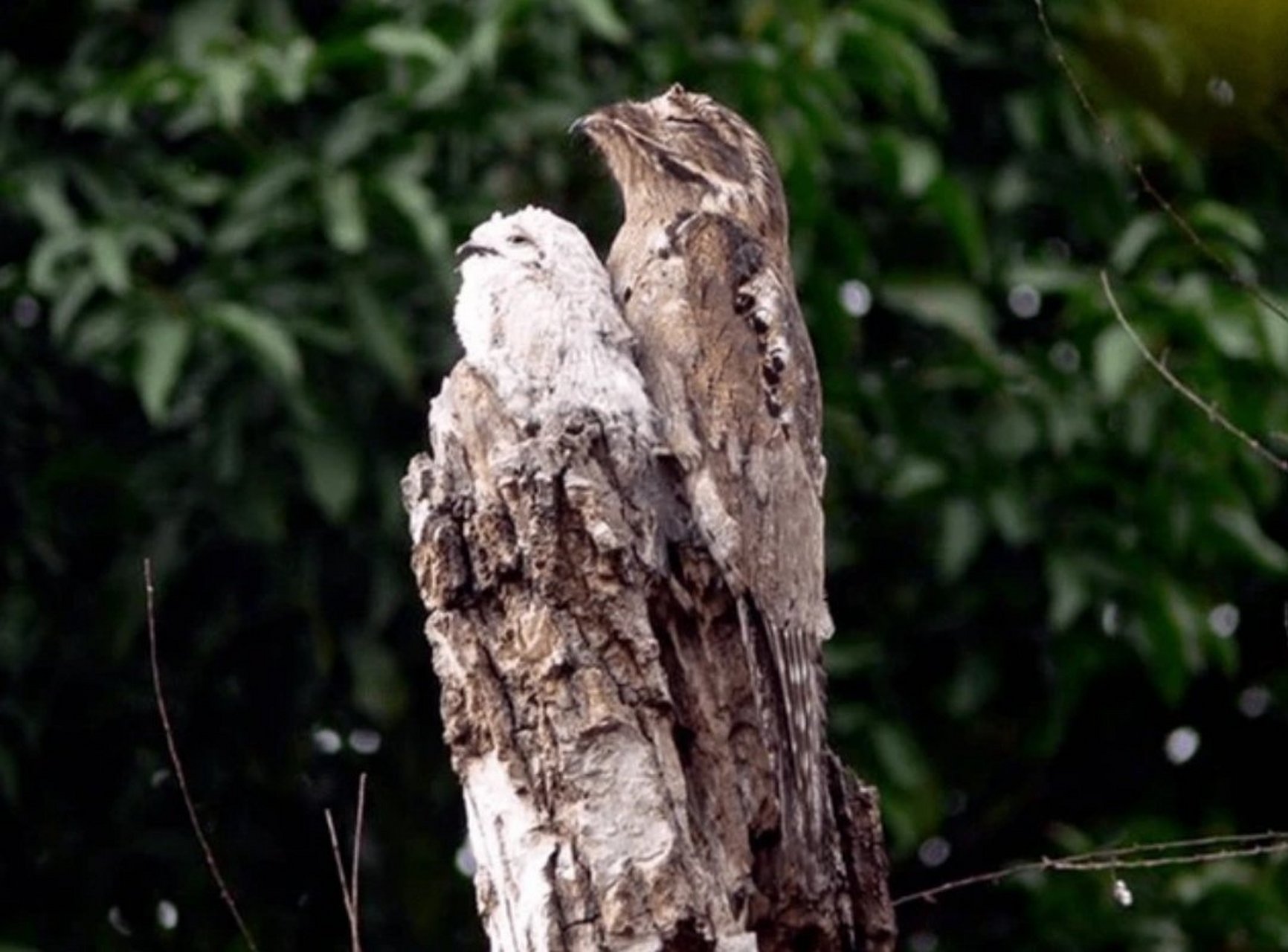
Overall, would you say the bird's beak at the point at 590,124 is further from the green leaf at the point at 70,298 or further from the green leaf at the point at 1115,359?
the green leaf at the point at 1115,359

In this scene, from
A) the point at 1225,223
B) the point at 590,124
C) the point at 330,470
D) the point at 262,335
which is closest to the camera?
the point at 590,124

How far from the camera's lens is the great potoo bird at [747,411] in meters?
3.26

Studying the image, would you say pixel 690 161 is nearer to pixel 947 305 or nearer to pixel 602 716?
pixel 602 716

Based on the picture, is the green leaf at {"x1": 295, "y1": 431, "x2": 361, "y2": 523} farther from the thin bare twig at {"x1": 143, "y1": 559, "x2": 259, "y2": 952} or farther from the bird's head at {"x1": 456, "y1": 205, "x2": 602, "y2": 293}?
the bird's head at {"x1": 456, "y1": 205, "x2": 602, "y2": 293}

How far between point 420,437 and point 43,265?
770 mm

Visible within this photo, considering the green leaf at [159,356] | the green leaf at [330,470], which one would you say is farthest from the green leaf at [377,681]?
the green leaf at [159,356]

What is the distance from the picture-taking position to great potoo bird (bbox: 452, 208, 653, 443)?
3.26 meters

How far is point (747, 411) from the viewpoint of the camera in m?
3.41

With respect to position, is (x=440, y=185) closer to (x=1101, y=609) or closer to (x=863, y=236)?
(x=863, y=236)

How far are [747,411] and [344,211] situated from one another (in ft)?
6.95

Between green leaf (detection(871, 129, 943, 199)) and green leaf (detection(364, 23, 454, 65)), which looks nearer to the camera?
green leaf (detection(364, 23, 454, 65))

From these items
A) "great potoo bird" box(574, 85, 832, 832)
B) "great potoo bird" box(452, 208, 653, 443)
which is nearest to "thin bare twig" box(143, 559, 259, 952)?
"great potoo bird" box(452, 208, 653, 443)

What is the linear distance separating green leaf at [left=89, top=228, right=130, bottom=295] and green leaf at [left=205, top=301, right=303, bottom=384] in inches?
6.2

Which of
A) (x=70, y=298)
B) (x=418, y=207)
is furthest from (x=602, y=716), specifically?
(x=70, y=298)
